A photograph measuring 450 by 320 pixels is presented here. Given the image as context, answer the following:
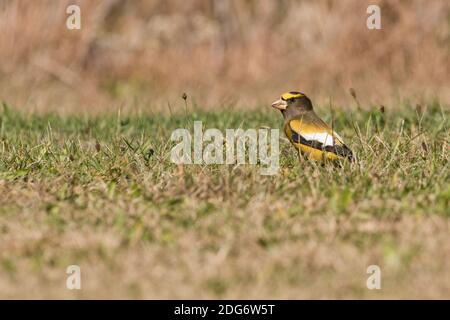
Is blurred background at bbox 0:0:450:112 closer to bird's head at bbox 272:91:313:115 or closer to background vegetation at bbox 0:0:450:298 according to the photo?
background vegetation at bbox 0:0:450:298

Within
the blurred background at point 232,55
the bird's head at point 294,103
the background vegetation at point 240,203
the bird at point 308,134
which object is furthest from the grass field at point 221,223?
the blurred background at point 232,55

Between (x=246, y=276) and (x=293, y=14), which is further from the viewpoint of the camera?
(x=293, y=14)

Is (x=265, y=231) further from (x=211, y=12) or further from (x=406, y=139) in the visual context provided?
(x=211, y=12)

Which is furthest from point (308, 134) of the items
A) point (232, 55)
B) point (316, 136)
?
point (232, 55)

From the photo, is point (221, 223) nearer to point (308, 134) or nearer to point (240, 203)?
point (240, 203)

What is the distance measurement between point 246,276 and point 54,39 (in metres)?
8.68

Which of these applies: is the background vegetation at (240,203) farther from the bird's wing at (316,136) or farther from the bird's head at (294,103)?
the bird's head at (294,103)

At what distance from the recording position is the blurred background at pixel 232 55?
1196 centimetres

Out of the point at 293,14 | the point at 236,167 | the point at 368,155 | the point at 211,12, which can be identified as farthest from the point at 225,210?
the point at 211,12

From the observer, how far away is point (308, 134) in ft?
22.3

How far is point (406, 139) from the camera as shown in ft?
22.9

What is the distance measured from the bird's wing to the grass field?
6.4 inches

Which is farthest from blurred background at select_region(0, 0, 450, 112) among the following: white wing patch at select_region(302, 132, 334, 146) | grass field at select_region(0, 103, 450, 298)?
grass field at select_region(0, 103, 450, 298)

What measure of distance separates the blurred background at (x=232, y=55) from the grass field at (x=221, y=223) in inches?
171
